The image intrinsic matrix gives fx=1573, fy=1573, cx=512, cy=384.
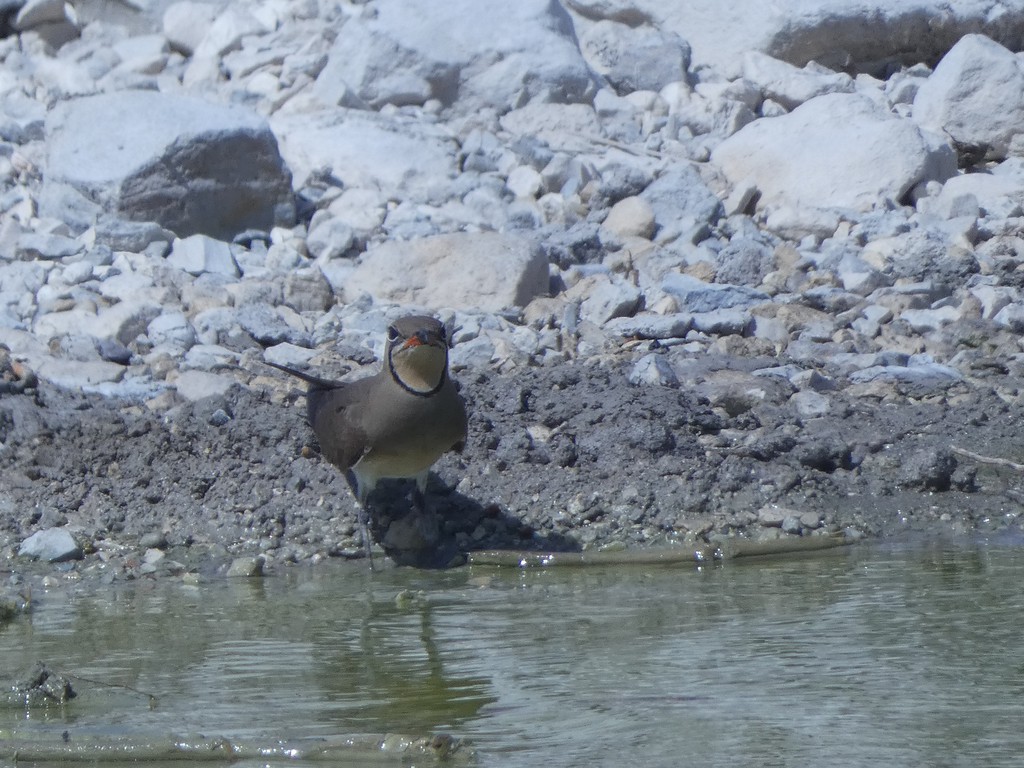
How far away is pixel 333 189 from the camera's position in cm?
1144

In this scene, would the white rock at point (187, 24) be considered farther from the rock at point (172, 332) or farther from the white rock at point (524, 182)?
the rock at point (172, 332)

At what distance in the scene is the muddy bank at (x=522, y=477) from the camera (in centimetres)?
692

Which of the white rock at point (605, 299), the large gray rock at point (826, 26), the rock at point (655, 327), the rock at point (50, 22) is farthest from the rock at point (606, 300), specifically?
the rock at point (50, 22)

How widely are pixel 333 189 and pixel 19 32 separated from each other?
4899 mm

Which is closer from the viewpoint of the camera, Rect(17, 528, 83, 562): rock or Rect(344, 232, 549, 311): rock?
Rect(17, 528, 83, 562): rock

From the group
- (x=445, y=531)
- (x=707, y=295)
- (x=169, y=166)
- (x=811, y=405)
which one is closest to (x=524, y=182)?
(x=707, y=295)

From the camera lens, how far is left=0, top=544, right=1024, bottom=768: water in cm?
412

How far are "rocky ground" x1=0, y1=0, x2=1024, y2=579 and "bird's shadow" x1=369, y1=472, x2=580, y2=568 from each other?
17 millimetres

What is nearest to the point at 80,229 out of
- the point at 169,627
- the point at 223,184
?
the point at 223,184

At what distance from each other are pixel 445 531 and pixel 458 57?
693cm

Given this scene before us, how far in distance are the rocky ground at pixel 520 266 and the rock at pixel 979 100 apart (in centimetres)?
3

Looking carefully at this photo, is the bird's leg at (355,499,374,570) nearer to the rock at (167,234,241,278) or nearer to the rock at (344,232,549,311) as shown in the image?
the rock at (344,232,549,311)

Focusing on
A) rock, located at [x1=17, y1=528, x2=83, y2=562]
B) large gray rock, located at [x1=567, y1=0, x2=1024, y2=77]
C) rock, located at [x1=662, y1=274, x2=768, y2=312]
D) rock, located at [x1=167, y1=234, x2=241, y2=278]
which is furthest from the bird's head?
large gray rock, located at [x1=567, y1=0, x2=1024, y2=77]

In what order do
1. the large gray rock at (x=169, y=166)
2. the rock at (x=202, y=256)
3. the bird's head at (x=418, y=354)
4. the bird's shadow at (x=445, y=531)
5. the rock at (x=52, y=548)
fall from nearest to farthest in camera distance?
the bird's head at (x=418, y=354) < the rock at (x=52, y=548) < the bird's shadow at (x=445, y=531) < the rock at (x=202, y=256) < the large gray rock at (x=169, y=166)
